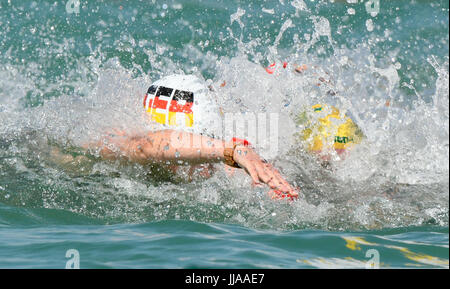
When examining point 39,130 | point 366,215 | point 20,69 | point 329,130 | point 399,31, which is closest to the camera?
point 366,215

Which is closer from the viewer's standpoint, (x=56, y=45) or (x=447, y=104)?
(x=447, y=104)

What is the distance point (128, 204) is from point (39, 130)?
141cm

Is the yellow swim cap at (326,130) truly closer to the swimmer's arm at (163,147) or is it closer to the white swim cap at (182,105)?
the white swim cap at (182,105)

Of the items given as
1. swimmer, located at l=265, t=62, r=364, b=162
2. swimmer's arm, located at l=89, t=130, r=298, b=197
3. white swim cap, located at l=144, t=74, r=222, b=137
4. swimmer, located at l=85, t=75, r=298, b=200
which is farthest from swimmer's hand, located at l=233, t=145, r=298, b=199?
swimmer, located at l=265, t=62, r=364, b=162

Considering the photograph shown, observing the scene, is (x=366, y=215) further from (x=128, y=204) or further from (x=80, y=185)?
(x=80, y=185)

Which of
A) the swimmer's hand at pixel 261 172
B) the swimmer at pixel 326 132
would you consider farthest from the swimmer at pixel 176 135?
the swimmer at pixel 326 132

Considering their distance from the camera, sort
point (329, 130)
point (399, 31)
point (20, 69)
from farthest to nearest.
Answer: point (399, 31) < point (20, 69) < point (329, 130)

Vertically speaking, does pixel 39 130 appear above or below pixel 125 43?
below

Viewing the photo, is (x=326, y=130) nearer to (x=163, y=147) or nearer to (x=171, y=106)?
(x=171, y=106)

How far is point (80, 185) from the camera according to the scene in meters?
5.77

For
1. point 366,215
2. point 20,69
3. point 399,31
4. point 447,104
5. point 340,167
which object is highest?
point 399,31

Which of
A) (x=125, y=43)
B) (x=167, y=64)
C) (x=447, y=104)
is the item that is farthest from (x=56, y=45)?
(x=447, y=104)

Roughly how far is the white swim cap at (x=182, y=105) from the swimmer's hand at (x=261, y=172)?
1.11 m

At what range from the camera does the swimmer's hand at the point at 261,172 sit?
4.66m
